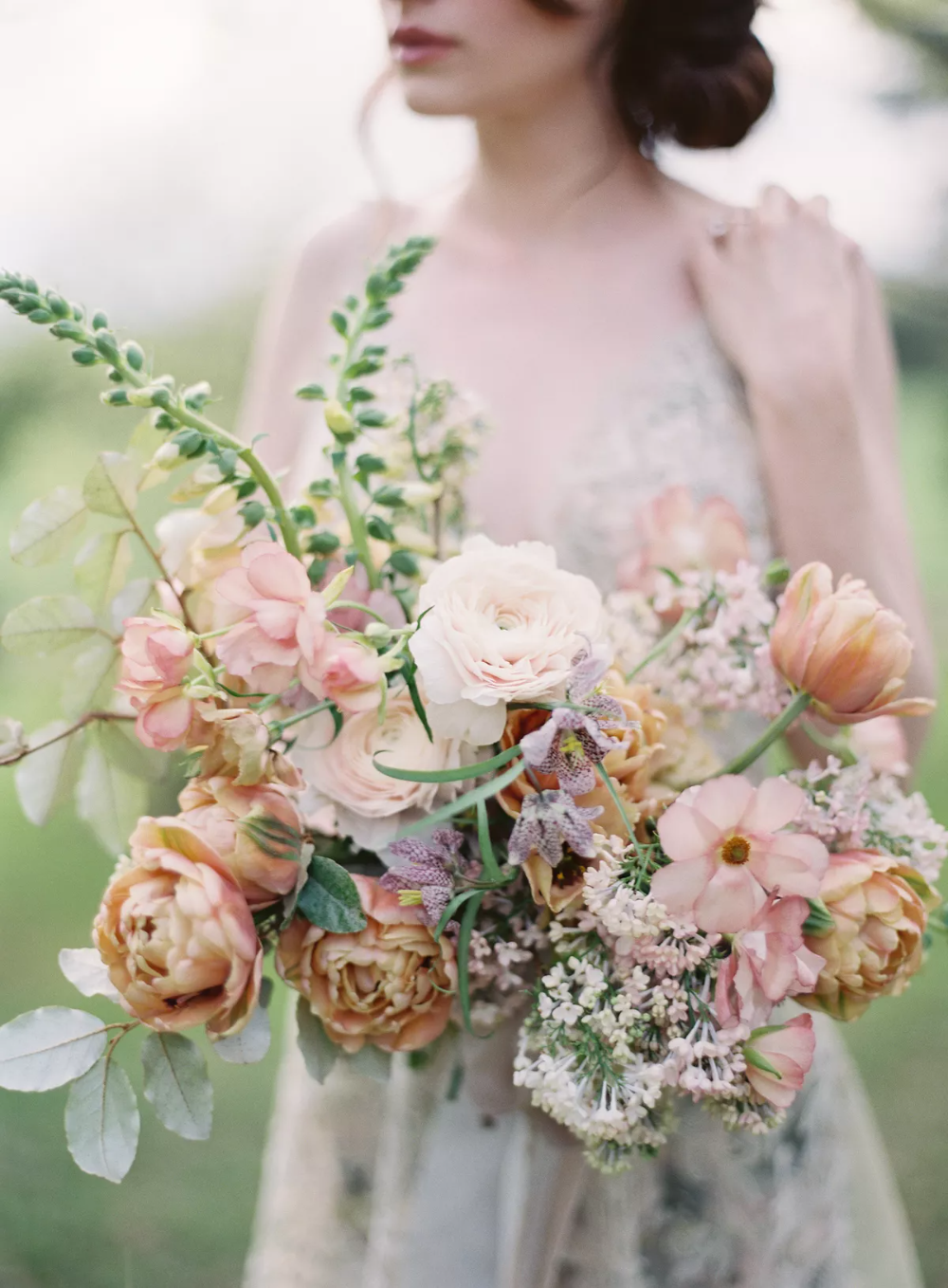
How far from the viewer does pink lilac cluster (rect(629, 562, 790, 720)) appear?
1.96ft

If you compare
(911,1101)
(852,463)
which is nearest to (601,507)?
(852,463)

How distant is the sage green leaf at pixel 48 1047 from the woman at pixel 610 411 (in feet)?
1.03

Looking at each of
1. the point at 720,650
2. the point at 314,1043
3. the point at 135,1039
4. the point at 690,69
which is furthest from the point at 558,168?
the point at 135,1039

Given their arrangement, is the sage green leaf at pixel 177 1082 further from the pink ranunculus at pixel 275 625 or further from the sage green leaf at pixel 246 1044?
the pink ranunculus at pixel 275 625

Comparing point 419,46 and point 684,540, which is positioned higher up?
point 419,46

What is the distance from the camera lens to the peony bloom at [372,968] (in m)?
0.54

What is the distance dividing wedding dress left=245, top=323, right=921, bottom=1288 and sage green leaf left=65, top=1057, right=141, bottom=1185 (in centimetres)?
24

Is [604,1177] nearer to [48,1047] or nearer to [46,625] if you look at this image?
[48,1047]

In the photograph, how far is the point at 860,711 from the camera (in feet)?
1.80

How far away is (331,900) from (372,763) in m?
0.07

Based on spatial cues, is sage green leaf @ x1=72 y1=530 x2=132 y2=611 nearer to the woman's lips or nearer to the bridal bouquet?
the bridal bouquet

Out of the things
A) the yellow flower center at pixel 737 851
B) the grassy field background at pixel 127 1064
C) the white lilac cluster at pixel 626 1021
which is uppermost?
the yellow flower center at pixel 737 851

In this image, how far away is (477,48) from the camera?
2.78 ft

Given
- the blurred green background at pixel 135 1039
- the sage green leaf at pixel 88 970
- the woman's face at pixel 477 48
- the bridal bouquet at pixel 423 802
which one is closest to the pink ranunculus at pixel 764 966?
the bridal bouquet at pixel 423 802
